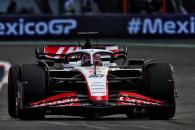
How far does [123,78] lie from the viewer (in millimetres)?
14914

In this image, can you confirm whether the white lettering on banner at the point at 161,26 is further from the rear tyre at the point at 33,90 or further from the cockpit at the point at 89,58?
the rear tyre at the point at 33,90

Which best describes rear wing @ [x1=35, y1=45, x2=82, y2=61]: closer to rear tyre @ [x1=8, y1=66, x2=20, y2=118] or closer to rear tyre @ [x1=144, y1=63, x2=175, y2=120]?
rear tyre @ [x1=8, y1=66, x2=20, y2=118]

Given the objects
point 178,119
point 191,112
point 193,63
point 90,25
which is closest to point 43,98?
point 178,119

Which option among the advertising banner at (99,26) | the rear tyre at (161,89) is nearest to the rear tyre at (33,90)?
the rear tyre at (161,89)

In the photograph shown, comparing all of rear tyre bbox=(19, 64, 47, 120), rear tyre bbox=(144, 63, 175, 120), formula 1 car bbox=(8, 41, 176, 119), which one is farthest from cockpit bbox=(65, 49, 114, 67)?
rear tyre bbox=(19, 64, 47, 120)

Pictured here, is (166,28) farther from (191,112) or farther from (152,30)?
(191,112)

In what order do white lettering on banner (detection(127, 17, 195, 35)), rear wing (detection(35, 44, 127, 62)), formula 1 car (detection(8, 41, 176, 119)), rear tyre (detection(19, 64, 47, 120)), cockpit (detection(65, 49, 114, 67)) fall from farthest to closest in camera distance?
1. white lettering on banner (detection(127, 17, 195, 35))
2. rear wing (detection(35, 44, 127, 62))
3. cockpit (detection(65, 49, 114, 67))
4. rear tyre (detection(19, 64, 47, 120))
5. formula 1 car (detection(8, 41, 176, 119))

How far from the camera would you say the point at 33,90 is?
14.5 meters

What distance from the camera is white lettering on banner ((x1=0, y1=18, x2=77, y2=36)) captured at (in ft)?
118

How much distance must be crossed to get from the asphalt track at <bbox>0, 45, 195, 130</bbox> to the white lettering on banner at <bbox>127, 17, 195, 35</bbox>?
6.67 feet

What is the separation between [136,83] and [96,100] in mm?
1114

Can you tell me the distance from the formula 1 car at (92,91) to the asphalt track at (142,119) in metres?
0.21

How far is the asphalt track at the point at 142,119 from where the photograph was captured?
42.7ft

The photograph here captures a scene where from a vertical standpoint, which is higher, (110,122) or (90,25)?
(90,25)
